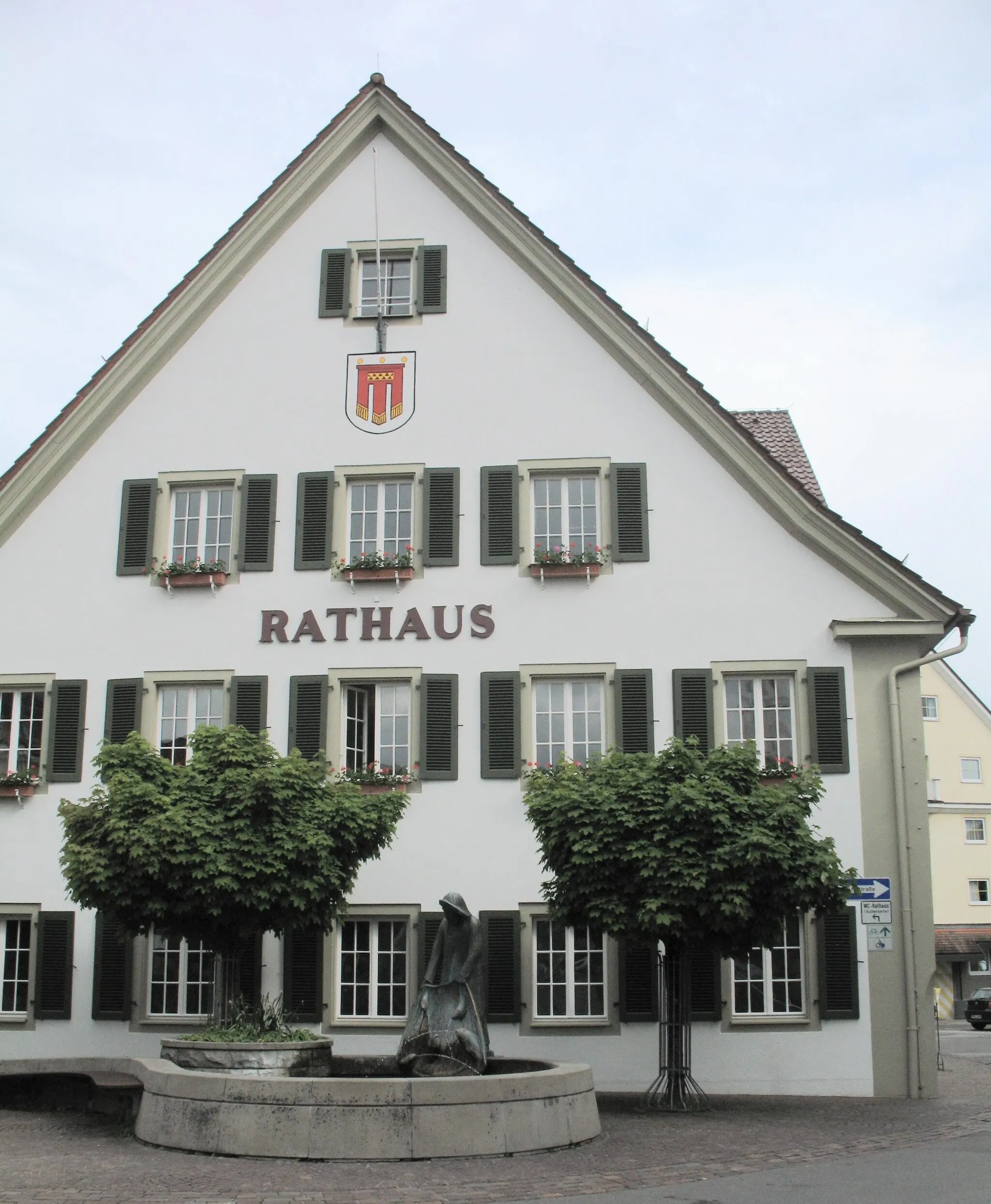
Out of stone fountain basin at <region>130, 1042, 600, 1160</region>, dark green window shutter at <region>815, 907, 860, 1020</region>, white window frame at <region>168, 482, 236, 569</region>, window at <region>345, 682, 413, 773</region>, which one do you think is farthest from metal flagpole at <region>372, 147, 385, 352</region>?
stone fountain basin at <region>130, 1042, 600, 1160</region>

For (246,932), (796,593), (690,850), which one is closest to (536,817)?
(690,850)

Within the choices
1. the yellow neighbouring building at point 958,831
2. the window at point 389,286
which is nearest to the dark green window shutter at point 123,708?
the window at point 389,286

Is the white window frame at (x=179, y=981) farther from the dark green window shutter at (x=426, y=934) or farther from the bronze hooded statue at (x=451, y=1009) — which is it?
the bronze hooded statue at (x=451, y=1009)

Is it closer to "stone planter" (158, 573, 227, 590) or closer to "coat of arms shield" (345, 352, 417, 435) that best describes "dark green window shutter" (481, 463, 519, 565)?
"coat of arms shield" (345, 352, 417, 435)

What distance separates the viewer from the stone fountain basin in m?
11.9

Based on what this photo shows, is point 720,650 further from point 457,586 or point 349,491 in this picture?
point 349,491

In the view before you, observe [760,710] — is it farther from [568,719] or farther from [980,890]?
[980,890]

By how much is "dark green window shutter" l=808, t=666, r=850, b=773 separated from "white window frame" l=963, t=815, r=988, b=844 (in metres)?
38.6

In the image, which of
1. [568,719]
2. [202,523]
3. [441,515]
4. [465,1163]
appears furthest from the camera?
[202,523]

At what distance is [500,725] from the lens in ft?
63.4

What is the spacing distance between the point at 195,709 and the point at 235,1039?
6437mm

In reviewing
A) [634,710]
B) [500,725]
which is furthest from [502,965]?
[634,710]

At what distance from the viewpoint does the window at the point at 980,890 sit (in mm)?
53625

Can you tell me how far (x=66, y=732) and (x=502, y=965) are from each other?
6563mm
